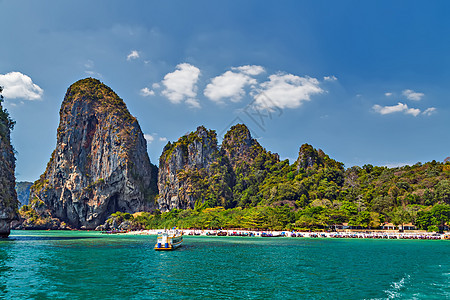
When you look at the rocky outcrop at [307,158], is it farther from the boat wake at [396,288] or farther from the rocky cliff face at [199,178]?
the boat wake at [396,288]

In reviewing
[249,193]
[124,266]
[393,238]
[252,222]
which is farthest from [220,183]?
[124,266]

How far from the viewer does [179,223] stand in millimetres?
129750

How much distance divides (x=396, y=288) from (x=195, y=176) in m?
160

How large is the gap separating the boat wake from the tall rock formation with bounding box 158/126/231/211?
462 ft

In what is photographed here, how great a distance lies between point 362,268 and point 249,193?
141839mm

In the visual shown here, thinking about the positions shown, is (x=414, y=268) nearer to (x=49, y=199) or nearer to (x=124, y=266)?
(x=124, y=266)

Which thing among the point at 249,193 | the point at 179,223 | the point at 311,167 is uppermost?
the point at 311,167

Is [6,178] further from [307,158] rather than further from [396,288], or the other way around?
[307,158]

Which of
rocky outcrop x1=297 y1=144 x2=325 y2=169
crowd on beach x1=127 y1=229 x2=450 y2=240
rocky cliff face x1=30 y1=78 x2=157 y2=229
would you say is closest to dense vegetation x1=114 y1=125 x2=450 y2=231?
rocky outcrop x1=297 y1=144 x2=325 y2=169

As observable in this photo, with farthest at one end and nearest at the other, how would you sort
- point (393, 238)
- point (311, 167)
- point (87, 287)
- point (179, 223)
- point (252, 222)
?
point (311, 167) < point (179, 223) < point (252, 222) < point (393, 238) < point (87, 287)

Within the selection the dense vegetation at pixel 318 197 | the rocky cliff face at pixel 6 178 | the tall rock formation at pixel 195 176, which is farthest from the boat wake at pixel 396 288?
the tall rock formation at pixel 195 176

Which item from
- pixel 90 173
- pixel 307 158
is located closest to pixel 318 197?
pixel 307 158

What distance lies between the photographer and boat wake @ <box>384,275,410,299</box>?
848 inches

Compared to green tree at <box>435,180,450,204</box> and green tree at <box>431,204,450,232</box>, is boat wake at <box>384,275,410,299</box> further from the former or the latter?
green tree at <box>435,180,450,204</box>
